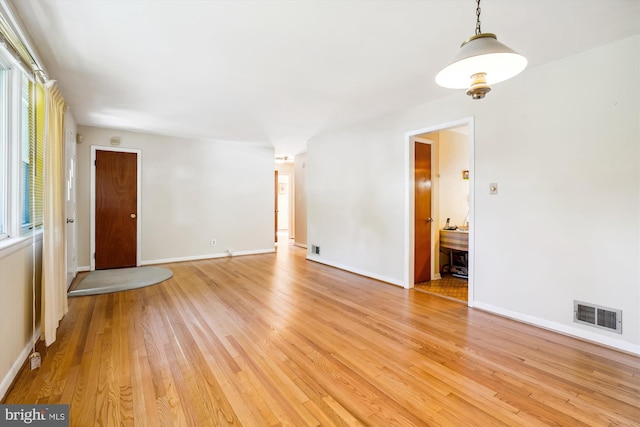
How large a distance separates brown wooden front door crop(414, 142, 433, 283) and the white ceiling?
0.96 m

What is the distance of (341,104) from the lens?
400 centimetres

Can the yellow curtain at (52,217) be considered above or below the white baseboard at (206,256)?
above

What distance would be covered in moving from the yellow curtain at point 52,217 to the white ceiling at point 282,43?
0.58m

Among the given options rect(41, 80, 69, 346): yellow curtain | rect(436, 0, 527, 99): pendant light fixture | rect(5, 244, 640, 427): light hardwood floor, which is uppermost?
rect(436, 0, 527, 99): pendant light fixture

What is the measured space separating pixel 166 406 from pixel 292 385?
753mm

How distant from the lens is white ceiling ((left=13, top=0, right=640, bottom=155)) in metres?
2.06

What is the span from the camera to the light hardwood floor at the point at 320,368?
1.70m

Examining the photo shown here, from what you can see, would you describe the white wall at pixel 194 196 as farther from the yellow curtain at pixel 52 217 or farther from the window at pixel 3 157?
the window at pixel 3 157

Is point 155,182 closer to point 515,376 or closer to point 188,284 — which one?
point 188,284

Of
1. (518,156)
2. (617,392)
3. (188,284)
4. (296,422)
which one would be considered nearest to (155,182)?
(188,284)

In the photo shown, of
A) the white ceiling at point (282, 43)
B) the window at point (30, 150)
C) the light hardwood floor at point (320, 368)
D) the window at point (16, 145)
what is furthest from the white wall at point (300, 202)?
the window at point (16, 145)

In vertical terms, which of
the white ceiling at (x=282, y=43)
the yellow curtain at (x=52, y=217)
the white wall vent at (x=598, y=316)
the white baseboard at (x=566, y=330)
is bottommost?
the white baseboard at (x=566, y=330)

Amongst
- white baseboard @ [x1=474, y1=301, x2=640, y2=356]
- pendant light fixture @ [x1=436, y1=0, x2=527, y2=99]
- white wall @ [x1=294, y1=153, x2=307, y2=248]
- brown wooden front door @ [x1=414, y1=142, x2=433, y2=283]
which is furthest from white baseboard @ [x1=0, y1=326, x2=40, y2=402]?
white wall @ [x1=294, y1=153, x2=307, y2=248]

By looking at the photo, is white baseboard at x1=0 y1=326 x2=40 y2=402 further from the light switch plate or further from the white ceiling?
the light switch plate
